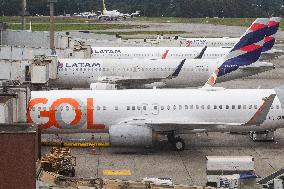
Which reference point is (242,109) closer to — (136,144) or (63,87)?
(136,144)

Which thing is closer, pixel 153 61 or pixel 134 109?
pixel 134 109

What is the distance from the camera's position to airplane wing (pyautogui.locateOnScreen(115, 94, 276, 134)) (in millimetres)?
35125

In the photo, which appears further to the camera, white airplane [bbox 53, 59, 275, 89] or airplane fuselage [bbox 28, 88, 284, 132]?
white airplane [bbox 53, 59, 275, 89]

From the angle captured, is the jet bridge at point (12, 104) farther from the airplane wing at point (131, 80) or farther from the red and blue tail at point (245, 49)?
the red and blue tail at point (245, 49)

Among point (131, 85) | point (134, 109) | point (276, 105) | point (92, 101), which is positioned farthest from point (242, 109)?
point (131, 85)

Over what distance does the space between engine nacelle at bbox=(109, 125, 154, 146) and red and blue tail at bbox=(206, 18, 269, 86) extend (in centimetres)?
2090

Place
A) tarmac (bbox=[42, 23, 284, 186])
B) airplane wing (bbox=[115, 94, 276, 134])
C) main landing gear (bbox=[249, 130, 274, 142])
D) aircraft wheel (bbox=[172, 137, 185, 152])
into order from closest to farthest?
tarmac (bbox=[42, 23, 284, 186]), airplane wing (bbox=[115, 94, 276, 134]), aircraft wheel (bbox=[172, 137, 185, 152]), main landing gear (bbox=[249, 130, 274, 142])

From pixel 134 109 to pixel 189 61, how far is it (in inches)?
762

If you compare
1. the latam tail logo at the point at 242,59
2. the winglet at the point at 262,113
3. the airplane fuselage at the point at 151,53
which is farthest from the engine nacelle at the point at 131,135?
the airplane fuselage at the point at 151,53

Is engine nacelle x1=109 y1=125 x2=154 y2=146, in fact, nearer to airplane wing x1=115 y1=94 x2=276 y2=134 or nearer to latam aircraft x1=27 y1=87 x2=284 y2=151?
latam aircraft x1=27 y1=87 x2=284 y2=151

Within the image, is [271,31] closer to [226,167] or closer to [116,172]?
[116,172]

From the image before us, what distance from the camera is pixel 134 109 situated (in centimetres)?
3653

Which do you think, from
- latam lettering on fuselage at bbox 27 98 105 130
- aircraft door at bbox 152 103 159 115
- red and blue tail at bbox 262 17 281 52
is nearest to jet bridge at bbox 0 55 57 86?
latam lettering on fuselage at bbox 27 98 105 130

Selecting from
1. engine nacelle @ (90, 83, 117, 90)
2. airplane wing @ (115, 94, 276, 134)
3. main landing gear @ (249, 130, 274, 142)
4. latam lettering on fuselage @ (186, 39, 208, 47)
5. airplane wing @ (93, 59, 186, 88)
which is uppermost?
latam lettering on fuselage @ (186, 39, 208, 47)
